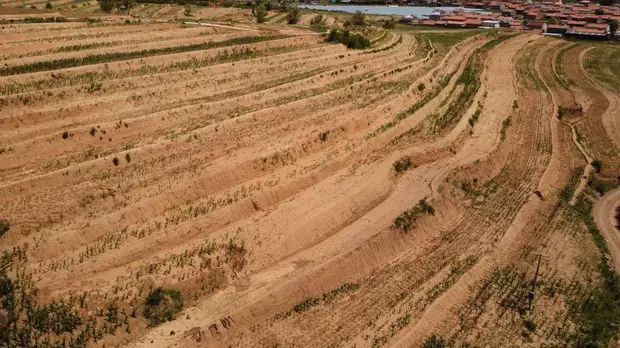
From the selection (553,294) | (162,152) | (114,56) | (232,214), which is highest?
(114,56)

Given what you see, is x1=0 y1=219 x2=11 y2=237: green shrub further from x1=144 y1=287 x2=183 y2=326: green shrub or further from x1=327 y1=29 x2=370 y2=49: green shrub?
x1=327 y1=29 x2=370 y2=49: green shrub

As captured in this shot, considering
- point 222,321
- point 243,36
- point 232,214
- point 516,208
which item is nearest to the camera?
point 222,321

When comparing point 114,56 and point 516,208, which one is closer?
point 516,208

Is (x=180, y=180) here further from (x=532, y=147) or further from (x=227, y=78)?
(x=532, y=147)

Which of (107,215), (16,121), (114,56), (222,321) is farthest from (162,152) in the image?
(114,56)

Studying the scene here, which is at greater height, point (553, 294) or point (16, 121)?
point (16, 121)

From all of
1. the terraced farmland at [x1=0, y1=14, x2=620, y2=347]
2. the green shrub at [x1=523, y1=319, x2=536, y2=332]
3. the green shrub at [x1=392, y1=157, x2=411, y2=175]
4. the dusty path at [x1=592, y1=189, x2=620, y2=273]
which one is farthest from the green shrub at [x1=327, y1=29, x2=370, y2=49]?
the green shrub at [x1=523, y1=319, x2=536, y2=332]
